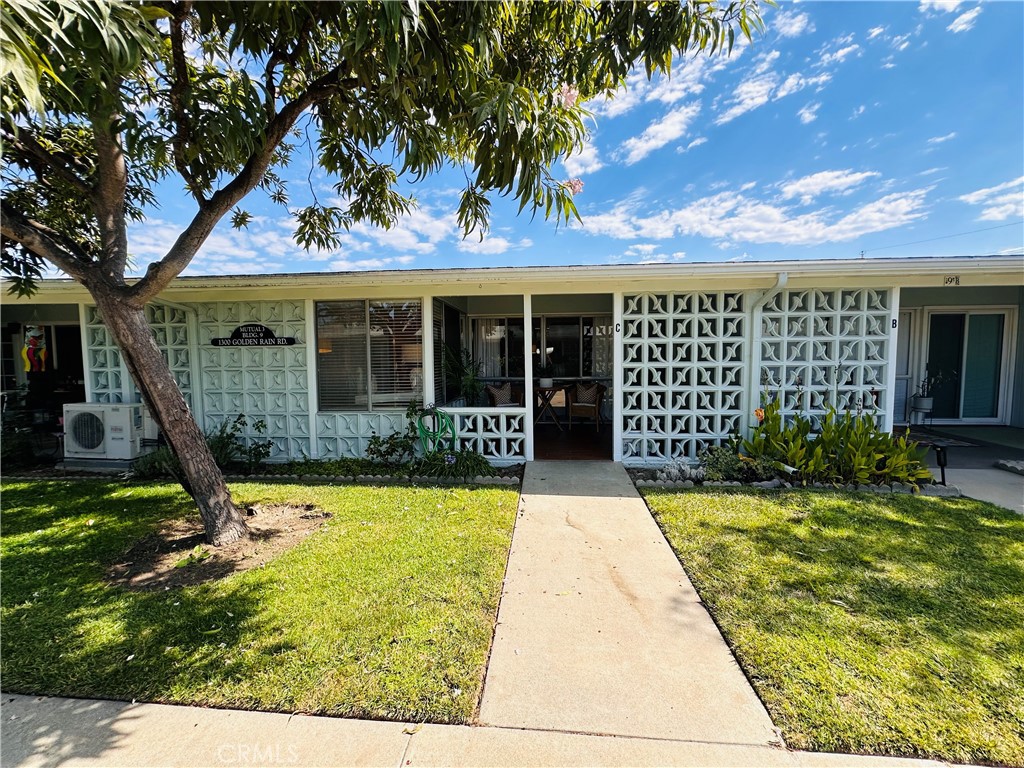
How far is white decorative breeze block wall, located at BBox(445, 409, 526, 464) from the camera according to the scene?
612 centimetres

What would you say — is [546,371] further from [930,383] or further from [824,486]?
[930,383]

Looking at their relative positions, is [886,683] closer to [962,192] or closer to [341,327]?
[341,327]

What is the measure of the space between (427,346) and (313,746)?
4.88 m

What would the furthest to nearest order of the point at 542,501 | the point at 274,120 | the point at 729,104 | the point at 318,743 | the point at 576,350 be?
the point at 576,350 → the point at 729,104 → the point at 542,501 → the point at 274,120 → the point at 318,743

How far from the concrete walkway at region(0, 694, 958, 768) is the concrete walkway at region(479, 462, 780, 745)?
8 centimetres

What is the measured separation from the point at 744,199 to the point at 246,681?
1146 centimetres

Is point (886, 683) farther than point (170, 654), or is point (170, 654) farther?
point (170, 654)

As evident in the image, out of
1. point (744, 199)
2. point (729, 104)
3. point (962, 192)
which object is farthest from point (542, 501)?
point (962, 192)

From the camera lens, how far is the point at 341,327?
6.20 metres

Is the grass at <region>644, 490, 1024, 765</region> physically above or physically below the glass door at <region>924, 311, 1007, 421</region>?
below

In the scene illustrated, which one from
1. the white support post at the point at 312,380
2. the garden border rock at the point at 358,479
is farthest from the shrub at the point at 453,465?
the white support post at the point at 312,380

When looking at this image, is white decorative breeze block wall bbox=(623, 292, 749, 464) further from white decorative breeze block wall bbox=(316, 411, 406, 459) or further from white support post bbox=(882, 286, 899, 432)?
white decorative breeze block wall bbox=(316, 411, 406, 459)

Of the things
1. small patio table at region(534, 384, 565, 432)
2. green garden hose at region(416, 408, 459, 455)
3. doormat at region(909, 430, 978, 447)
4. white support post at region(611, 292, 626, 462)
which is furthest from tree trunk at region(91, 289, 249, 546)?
doormat at region(909, 430, 978, 447)

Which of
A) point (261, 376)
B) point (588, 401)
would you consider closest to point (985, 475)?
point (588, 401)
